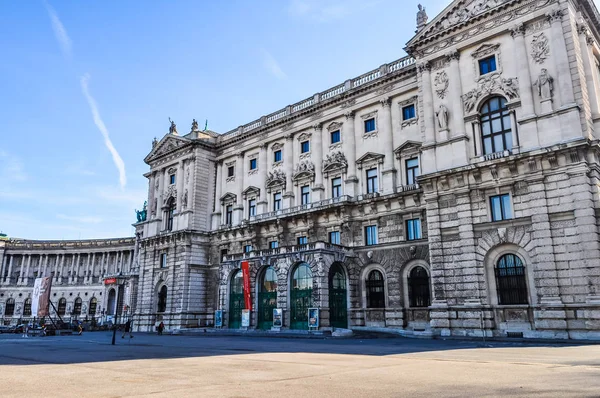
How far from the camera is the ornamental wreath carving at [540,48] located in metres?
32.1

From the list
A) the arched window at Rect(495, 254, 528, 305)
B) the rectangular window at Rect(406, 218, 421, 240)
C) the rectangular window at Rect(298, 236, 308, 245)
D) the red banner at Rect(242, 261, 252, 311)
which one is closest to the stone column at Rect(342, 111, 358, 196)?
the rectangular window at Rect(298, 236, 308, 245)

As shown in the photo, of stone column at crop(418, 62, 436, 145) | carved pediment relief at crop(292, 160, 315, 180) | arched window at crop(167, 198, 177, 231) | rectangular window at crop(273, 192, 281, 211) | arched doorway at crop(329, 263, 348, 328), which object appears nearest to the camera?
stone column at crop(418, 62, 436, 145)

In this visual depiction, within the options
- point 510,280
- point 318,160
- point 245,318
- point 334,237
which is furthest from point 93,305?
point 510,280

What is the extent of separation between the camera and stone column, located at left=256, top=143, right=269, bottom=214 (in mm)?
52125

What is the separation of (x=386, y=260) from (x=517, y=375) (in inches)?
1084

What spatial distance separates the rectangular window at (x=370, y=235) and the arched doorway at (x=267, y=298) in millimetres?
9207

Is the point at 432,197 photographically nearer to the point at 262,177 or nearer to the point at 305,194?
the point at 305,194

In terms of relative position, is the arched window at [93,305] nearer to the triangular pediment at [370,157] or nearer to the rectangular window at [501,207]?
the triangular pediment at [370,157]

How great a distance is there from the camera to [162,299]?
192ft

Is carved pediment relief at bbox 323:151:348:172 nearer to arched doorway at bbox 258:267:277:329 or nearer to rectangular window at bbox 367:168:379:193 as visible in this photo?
rectangular window at bbox 367:168:379:193

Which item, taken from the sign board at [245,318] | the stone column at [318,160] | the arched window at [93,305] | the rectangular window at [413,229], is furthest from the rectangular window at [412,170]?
the arched window at [93,305]

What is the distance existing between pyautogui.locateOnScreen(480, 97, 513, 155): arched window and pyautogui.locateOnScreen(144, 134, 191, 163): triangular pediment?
1422 inches

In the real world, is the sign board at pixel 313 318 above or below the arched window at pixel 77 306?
below

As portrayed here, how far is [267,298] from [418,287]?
14.7m
